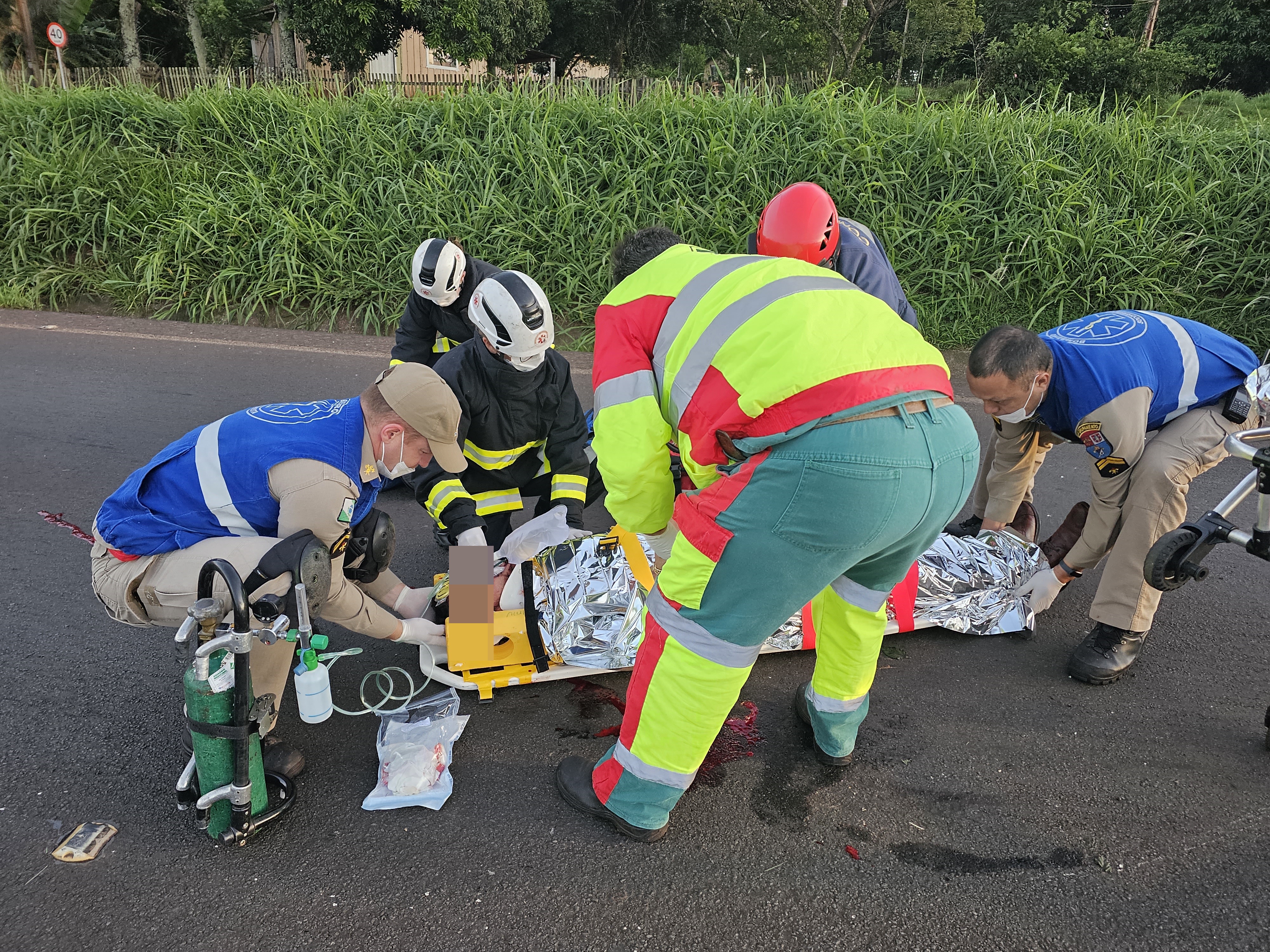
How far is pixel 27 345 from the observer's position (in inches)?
263

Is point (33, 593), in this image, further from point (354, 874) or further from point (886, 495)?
point (886, 495)

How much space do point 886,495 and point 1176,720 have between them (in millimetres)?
1961

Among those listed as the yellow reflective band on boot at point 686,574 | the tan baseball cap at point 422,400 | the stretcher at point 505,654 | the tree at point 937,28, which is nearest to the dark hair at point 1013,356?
the stretcher at point 505,654

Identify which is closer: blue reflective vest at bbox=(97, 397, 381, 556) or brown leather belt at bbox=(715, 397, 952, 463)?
brown leather belt at bbox=(715, 397, 952, 463)

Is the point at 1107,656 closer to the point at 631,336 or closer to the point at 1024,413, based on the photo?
the point at 1024,413

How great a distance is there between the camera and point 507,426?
3.75 metres

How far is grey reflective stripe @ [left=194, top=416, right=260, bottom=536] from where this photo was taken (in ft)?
7.88

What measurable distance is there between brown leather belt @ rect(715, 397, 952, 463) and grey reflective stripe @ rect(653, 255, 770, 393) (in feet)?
0.73

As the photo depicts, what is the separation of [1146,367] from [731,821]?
2.22 metres

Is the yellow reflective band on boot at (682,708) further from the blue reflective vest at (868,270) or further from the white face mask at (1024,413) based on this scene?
the blue reflective vest at (868,270)

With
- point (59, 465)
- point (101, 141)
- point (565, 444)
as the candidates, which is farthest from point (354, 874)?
point (101, 141)

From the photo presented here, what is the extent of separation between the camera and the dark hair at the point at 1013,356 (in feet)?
9.52

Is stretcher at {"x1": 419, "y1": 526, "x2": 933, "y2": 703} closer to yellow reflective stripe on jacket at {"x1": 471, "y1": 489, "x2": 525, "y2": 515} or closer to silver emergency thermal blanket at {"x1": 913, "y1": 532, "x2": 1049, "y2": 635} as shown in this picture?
silver emergency thermal blanket at {"x1": 913, "y1": 532, "x2": 1049, "y2": 635}

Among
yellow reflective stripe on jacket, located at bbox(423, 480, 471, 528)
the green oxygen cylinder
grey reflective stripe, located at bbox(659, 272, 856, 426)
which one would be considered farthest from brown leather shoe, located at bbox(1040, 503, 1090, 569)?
the green oxygen cylinder
